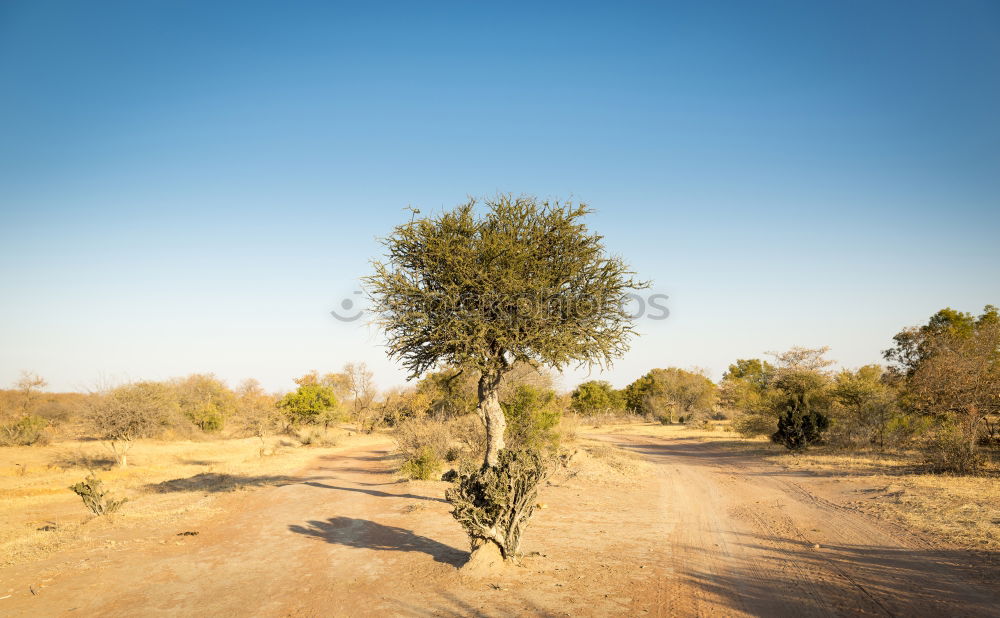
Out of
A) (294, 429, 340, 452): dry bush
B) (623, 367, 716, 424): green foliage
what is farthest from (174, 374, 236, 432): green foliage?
(623, 367, 716, 424): green foliage

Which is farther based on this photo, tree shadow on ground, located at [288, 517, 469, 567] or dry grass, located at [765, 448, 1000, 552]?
tree shadow on ground, located at [288, 517, 469, 567]

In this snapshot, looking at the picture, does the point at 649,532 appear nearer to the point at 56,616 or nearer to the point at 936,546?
the point at 936,546

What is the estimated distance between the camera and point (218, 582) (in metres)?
7.56

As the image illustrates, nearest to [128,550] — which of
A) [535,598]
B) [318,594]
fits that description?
[318,594]

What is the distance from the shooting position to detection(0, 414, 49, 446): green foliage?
27.7m

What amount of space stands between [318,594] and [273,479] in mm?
14077

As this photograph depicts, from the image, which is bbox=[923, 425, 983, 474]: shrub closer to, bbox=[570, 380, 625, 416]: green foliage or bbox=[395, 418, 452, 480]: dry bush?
bbox=[395, 418, 452, 480]: dry bush

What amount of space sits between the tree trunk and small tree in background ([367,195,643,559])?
24 millimetres

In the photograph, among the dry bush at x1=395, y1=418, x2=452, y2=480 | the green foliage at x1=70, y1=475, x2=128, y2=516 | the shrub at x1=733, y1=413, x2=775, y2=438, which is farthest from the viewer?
the shrub at x1=733, y1=413, x2=775, y2=438

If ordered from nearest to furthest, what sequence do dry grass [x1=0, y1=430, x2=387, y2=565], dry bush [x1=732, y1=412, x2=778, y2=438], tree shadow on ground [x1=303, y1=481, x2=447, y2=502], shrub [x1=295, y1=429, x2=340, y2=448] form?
dry grass [x1=0, y1=430, x2=387, y2=565]
tree shadow on ground [x1=303, y1=481, x2=447, y2=502]
dry bush [x1=732, y1=412, x2=778, y2=438]
shrub [x1=295, y1=429, x2=340, y2=448]

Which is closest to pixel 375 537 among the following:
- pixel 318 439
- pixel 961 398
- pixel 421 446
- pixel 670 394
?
pixel 421 446

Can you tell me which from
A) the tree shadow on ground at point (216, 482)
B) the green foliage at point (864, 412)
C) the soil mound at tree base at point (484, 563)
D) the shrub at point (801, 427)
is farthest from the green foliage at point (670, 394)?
the soil mound at tree base at point (484, 563)

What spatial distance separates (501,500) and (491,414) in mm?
4003

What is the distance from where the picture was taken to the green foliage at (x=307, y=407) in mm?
38125
